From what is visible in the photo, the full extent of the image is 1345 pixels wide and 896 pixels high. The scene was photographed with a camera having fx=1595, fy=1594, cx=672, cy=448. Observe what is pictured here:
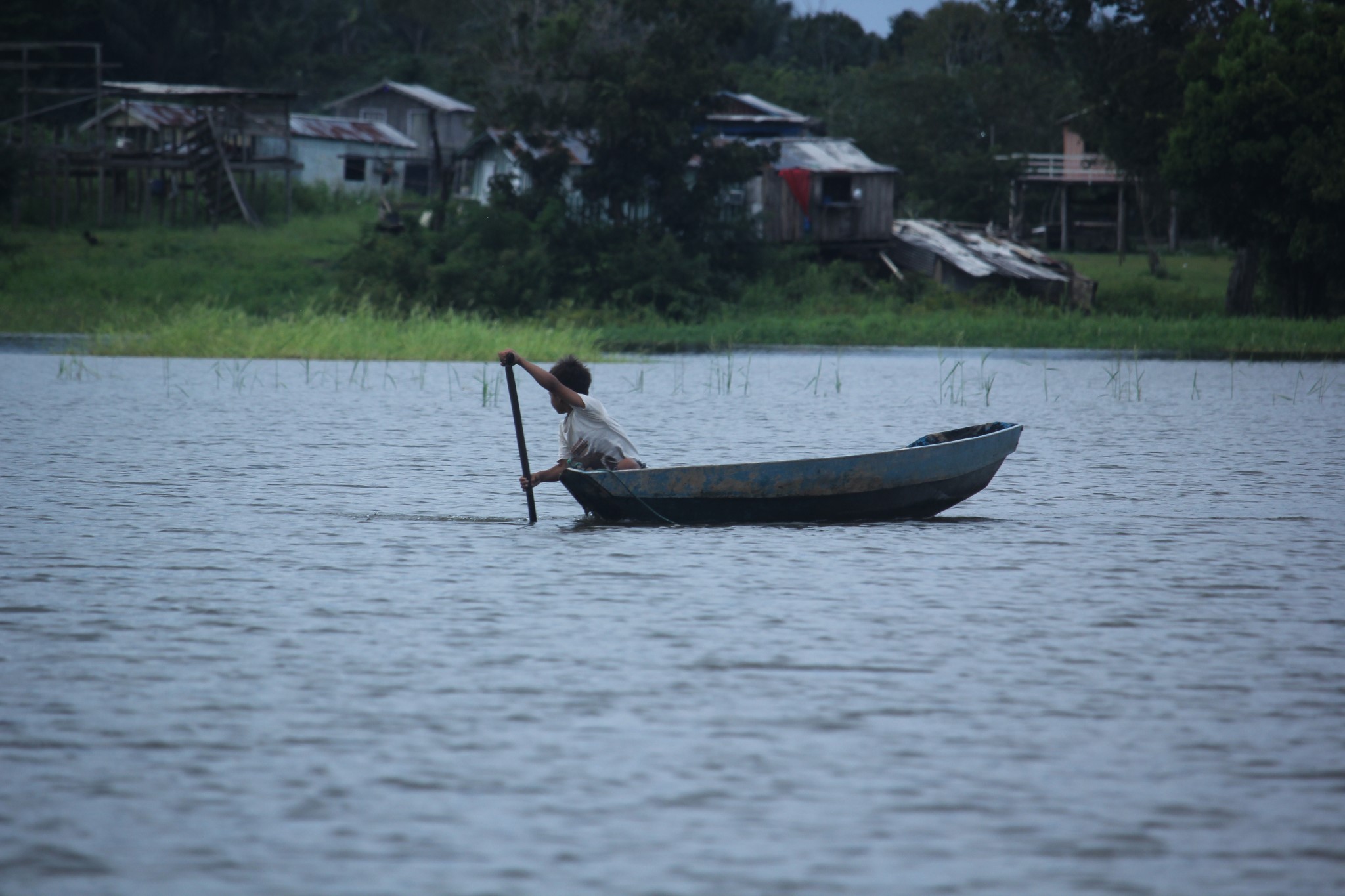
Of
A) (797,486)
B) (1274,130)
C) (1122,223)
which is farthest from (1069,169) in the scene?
(797,486)

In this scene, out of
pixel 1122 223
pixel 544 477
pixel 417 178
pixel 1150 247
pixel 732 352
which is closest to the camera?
pixel 544 477

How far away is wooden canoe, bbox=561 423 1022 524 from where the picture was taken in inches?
438

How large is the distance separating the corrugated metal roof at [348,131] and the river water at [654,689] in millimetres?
42382

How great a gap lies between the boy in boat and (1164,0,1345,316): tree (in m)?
25.7

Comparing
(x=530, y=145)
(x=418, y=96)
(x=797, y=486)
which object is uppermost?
(x=418, y=96)

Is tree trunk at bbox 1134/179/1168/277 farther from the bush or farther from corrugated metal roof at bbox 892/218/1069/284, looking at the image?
the bush

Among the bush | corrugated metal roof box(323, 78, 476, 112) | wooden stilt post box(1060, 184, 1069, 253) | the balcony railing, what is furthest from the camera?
A: corrugated metal roof box(323, 78, 476, 112)

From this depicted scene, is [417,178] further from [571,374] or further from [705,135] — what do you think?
[571,374]

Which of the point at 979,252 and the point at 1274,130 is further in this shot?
the point at 979,252

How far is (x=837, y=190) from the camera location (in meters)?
46.2

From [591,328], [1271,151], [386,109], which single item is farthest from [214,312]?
[386,109]

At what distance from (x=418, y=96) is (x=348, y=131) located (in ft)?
21.7

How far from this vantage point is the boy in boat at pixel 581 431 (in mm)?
11148

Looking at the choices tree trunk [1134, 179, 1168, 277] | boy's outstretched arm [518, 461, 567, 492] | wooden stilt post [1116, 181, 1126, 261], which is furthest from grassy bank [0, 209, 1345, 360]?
boy's outstretched arm [518, 461, 567, 492]
